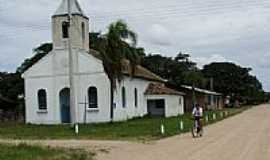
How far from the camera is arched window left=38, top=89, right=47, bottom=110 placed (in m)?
46.4

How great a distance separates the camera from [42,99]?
46688mm

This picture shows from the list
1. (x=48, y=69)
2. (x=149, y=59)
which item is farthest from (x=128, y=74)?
(x=149, y=59)

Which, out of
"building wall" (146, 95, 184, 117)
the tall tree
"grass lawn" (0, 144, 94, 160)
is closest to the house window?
"building wall" (146, 95, 184, 117)

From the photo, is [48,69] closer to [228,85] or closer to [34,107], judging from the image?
[34,107]

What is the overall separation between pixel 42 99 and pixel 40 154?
2885 centimetres

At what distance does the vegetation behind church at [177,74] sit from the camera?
6171 cm

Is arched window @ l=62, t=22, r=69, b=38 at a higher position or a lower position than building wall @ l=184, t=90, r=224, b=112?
higher

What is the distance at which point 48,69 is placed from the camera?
46031 mm

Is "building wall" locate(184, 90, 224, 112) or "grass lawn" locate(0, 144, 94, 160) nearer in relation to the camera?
"grass lawn" locate(0, 144, 94, 160)

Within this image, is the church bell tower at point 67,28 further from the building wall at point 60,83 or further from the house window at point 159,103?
the house window at point 159,103

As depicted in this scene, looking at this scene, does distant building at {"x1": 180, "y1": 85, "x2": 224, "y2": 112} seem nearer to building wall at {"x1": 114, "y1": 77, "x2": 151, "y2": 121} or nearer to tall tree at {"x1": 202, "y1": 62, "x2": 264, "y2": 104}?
tall tree at {"x1": 202, "y1": 62, "x2": 264, "y2": 104}

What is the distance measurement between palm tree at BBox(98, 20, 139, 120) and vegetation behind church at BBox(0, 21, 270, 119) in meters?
0.08

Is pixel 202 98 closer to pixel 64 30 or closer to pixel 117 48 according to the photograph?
pixel 64 30

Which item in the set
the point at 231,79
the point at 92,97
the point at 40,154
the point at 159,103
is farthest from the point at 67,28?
the point at 231,79
